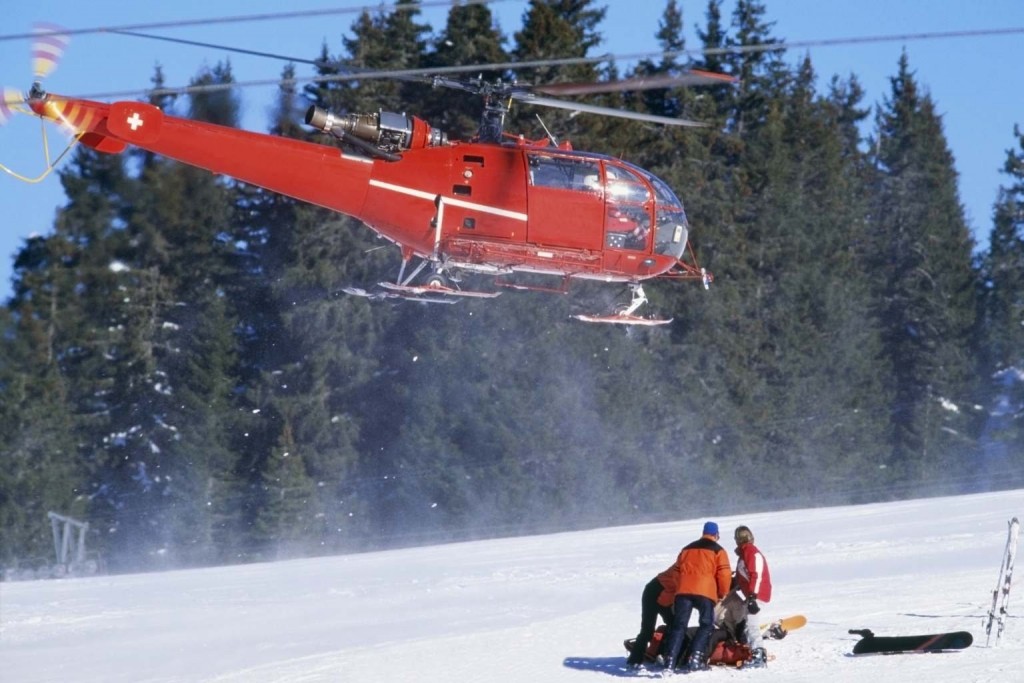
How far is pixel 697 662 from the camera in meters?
11.5

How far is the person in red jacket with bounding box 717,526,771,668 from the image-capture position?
11422mm

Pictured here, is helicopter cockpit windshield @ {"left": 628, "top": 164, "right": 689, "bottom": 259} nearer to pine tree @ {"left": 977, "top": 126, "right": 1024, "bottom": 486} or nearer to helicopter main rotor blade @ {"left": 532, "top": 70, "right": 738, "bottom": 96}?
helicopter main rotor blade @ {"left": 532, "top": 70, "right": 738, "bottom": 96}

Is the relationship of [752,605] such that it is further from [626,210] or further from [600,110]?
[626,210]

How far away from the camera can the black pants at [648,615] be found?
11.7 metres

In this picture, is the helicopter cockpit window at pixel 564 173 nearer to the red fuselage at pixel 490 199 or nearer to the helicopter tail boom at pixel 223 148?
the red fuselage at pixel 490 199

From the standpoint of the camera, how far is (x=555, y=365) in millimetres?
37438

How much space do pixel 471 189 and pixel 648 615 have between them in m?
6.57

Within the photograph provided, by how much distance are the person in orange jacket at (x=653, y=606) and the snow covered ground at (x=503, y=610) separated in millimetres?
256

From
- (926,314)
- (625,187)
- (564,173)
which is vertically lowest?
(926,314)

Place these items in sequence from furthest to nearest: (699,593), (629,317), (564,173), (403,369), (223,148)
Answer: (403,369) < (629,317) < (564,173) < (223,148) < (699,593)

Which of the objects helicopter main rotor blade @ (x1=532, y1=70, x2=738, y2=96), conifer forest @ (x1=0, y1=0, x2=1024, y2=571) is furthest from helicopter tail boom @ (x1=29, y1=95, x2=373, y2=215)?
conifer forest @ (x1=0, y1=0, x2=1024, y2=571)

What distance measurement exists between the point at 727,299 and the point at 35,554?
854 inches

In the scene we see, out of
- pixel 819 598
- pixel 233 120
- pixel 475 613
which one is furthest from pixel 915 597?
pixel 233 120

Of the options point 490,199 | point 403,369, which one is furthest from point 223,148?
point 403,369
